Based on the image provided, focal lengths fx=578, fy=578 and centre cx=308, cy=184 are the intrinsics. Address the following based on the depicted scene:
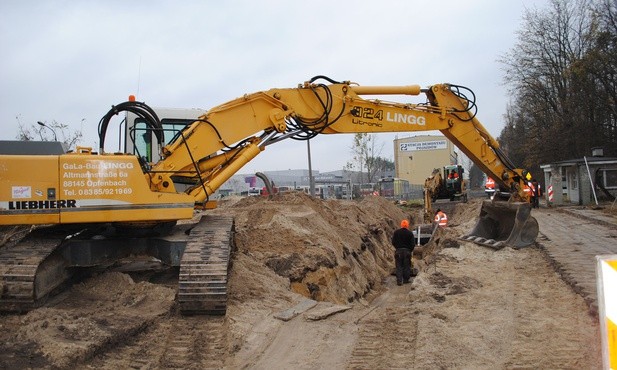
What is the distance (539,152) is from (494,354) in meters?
37.0

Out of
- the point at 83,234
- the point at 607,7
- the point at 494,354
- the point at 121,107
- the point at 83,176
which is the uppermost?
the point at 607,7

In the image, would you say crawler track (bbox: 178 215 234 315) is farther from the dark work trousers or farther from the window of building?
the window of building

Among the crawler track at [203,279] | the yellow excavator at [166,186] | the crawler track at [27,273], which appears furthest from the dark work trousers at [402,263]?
the crawler track at [27,273]

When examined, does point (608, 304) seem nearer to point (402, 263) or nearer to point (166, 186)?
point (166, 186)

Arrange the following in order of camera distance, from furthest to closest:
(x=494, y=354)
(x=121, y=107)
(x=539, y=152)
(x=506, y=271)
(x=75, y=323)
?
(x=539, y=152), (x=506, y=271), (x=121, y=107), (x=75, y=323), (x=494, y=354)

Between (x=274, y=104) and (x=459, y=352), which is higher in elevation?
(x=274, y=104)

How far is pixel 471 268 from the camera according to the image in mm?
10234

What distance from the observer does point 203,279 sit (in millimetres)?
6750

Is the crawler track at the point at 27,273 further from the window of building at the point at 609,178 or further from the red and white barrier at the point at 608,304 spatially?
the window of building at the point at 609,178

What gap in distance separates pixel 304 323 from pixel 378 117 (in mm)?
4237

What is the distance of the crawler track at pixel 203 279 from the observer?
6.66 metres

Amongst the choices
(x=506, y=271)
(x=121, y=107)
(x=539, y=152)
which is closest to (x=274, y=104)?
(x=121, y=107)

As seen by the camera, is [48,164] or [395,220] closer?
[48,164]

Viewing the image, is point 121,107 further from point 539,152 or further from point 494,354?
point 539,152
